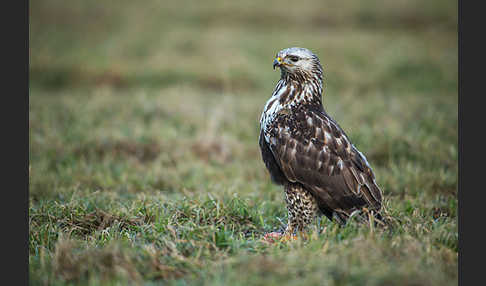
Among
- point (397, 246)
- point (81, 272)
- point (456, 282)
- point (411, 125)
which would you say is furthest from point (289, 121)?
point (411, 125)

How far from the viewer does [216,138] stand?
7684mm

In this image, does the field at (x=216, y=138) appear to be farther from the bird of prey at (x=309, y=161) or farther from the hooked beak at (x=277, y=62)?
the hooked beak at (x=277, y=62)

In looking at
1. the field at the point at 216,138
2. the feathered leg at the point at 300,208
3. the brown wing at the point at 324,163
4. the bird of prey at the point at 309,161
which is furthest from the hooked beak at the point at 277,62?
the field at the point at 216,138

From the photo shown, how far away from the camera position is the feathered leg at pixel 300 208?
4.00 m

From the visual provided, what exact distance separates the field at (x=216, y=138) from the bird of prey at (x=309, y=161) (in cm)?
29

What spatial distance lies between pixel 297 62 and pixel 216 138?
12.0 feet

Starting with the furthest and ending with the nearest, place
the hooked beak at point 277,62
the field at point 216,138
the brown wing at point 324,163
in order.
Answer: the hooked beak at point 277,62, the brown wing at point 324,163, the field at point 216,138

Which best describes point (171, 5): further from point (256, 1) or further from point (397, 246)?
point (397, 246)

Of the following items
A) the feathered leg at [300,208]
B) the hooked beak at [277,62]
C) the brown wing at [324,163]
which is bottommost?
the feathered leg at [300,208]

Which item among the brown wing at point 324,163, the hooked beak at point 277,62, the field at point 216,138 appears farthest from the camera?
the hooked beak at point 277,62

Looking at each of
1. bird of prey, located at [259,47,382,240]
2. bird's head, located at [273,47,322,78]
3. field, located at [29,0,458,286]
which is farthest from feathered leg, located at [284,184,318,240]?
bird's head, located at [273,47,322,78]

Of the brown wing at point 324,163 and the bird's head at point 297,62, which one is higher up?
the bird's head at point 297,62

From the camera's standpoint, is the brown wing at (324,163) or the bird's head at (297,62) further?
the bird's head at (297,62)

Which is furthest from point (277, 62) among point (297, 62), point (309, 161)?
point (309, 161)
